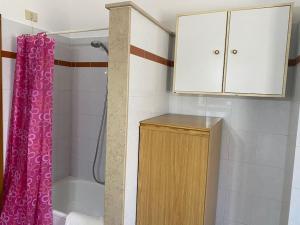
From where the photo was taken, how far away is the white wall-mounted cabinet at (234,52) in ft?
5.07

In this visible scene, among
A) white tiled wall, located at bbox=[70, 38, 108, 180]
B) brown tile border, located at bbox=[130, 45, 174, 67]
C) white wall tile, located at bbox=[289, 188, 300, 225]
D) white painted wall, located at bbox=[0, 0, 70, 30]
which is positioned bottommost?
white wall tile, located at bbox=[289, 188, 300, 225]

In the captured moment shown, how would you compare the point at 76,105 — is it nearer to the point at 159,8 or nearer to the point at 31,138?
the point at 31,138

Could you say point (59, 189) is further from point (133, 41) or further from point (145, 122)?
point (133, 41)

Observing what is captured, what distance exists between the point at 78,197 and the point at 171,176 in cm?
132

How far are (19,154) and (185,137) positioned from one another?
1.29m

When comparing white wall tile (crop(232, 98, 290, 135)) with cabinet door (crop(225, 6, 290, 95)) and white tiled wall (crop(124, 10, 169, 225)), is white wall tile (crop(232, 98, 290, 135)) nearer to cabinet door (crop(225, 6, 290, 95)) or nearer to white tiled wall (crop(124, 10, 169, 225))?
cabinet door (crop(225, 6, 290, 95))

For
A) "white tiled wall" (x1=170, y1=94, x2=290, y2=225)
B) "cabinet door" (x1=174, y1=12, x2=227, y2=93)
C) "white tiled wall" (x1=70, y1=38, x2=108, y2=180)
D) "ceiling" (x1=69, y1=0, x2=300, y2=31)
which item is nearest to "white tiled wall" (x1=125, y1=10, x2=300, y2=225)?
"white tiled wall" (x1=170, y1=94, x2=290, y2=225)

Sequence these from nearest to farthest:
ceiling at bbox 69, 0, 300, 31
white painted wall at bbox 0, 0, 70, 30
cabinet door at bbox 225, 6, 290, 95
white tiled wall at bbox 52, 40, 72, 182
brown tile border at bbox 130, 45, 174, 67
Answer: brown tile border at bbox 130, 45, 174, 67
cabinet door at bbox 225, 6, 290, 95
white painted wall at bbox 0, 0, 70, 30
ceiling at bbox 69, 0, 300, 31
white tiled wall at bbox 52, 40, 72, 182

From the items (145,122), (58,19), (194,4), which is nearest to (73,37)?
(58,19)

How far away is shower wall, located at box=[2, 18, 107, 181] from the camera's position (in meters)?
2.28

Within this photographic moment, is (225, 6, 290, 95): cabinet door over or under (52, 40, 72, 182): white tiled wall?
over

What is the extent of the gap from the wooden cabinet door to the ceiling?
1.08 meters

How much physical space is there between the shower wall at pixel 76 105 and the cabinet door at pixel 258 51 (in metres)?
1.21

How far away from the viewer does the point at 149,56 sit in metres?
1.62
